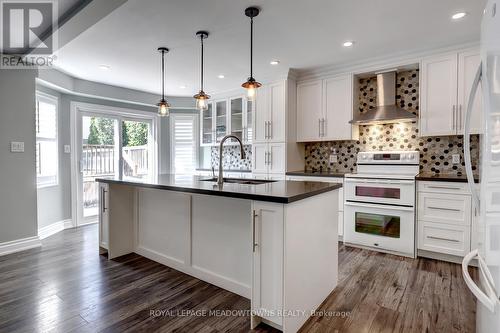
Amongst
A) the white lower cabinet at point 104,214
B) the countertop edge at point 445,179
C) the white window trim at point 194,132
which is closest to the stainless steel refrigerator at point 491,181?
the countertop edge at point 445,179

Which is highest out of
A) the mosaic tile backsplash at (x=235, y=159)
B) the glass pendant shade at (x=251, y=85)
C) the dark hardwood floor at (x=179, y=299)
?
the glass pendant shade at (x=251, y=85)

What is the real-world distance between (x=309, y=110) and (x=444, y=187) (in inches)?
79.4

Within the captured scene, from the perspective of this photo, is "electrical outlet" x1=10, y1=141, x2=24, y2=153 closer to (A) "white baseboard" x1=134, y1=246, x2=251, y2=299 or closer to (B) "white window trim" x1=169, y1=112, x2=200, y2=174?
(A) "white baseboard" x1=134, y1=246, x2=251, y2=299

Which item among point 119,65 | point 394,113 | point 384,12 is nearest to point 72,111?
point 119,65

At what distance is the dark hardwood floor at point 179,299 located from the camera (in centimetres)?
177

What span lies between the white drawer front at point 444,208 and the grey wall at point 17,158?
4.72 meters

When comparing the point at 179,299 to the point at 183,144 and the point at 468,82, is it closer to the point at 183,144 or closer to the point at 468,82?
the point at 468,82

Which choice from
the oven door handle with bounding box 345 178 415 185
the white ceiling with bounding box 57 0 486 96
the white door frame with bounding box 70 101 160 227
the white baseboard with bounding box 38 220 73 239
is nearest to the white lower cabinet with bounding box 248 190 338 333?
the oven door handle with bounding box 345 178 415 185

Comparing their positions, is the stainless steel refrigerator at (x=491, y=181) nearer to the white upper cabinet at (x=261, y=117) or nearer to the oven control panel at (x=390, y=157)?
the oven control panel at (x=390, y=157)

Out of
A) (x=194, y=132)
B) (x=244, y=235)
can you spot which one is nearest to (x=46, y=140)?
(x=194, y=132)

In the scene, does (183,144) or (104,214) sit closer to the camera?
(104,214)

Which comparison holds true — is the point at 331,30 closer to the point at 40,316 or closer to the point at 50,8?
the point at 50,8

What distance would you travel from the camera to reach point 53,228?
4.02 metres

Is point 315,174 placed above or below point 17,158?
below
